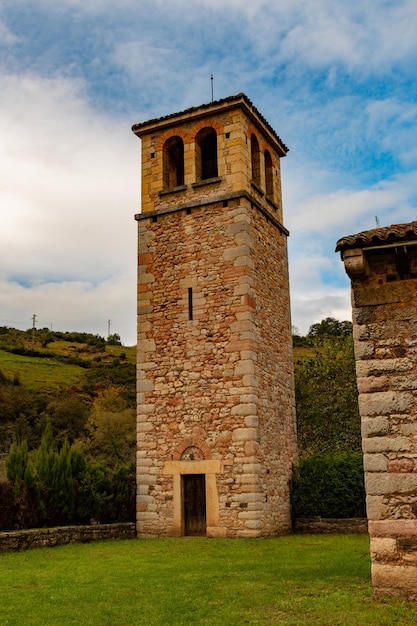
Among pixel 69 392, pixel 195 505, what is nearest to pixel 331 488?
pixel 195 505

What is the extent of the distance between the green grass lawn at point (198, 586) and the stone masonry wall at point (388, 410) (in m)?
0.48

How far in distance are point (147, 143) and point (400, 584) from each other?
1371cm

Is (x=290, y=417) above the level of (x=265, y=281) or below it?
below

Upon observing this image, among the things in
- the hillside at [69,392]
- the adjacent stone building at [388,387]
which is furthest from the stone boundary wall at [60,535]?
the hillside at [69,392]

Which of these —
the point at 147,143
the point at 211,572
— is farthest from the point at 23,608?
the point at 147,143

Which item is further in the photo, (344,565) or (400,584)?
(344,565)

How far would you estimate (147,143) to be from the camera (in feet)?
56.7

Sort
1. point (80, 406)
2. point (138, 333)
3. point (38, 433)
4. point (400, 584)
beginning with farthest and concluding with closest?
1. point (80, 406)
2. point (38, 433)
3. point (138, 333)
4. point (400, 584)

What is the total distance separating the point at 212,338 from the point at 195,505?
3895 mm

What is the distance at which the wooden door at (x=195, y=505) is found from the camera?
1420cm

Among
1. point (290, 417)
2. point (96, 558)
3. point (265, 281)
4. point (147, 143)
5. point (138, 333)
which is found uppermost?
point (147, 143)

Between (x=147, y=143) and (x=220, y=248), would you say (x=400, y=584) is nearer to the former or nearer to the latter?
(x=220, y=248)

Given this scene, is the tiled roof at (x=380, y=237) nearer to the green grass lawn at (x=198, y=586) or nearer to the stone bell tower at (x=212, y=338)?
the green grass lawn at (x=198, y=586)

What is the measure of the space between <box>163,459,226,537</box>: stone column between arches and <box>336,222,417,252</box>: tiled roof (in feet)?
26.9
